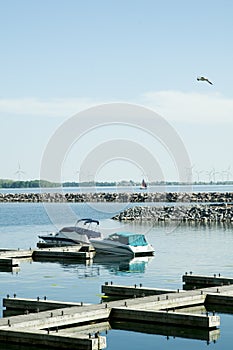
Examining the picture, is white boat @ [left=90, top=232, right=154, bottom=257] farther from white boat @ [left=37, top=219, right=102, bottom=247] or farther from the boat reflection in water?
white boat @ [left=37, top=219, right=102, bottom=247]

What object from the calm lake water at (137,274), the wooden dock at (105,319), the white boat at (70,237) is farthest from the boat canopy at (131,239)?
the wooden dock at (105,319)

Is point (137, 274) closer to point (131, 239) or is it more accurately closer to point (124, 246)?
point (124, 246)

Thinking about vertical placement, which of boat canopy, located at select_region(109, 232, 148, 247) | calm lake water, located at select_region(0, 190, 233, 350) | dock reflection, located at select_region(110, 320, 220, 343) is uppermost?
boat canopy, located at select_region(109, 232, 148, 247)

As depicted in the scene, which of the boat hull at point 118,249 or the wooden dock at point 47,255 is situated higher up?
the boat hull at point 118,249

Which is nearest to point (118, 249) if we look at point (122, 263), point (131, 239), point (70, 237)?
point (131, 239)

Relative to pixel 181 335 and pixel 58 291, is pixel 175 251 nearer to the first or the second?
pixel 58 291

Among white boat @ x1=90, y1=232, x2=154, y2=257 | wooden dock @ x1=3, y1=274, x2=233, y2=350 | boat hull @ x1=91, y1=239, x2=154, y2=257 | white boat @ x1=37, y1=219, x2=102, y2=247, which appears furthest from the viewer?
white boat @ x1=37, y1=219, x2=102, y2=247

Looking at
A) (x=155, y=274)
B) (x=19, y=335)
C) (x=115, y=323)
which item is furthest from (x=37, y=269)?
(x=19, y=335)

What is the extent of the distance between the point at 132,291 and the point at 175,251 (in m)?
29.8

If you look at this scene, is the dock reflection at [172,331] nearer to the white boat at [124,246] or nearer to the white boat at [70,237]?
the white boat at [124,246]

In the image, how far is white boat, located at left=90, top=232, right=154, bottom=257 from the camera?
65.3 meters

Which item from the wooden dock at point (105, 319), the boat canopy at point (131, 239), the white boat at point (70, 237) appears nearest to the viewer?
the wooden dock at point (105, 319)

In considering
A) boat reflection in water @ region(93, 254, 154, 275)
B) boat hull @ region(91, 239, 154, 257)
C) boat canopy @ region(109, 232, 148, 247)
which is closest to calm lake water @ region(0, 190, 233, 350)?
boat reflection in water @ region(93, 254, 154, 275)

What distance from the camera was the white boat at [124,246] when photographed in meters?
65.3
